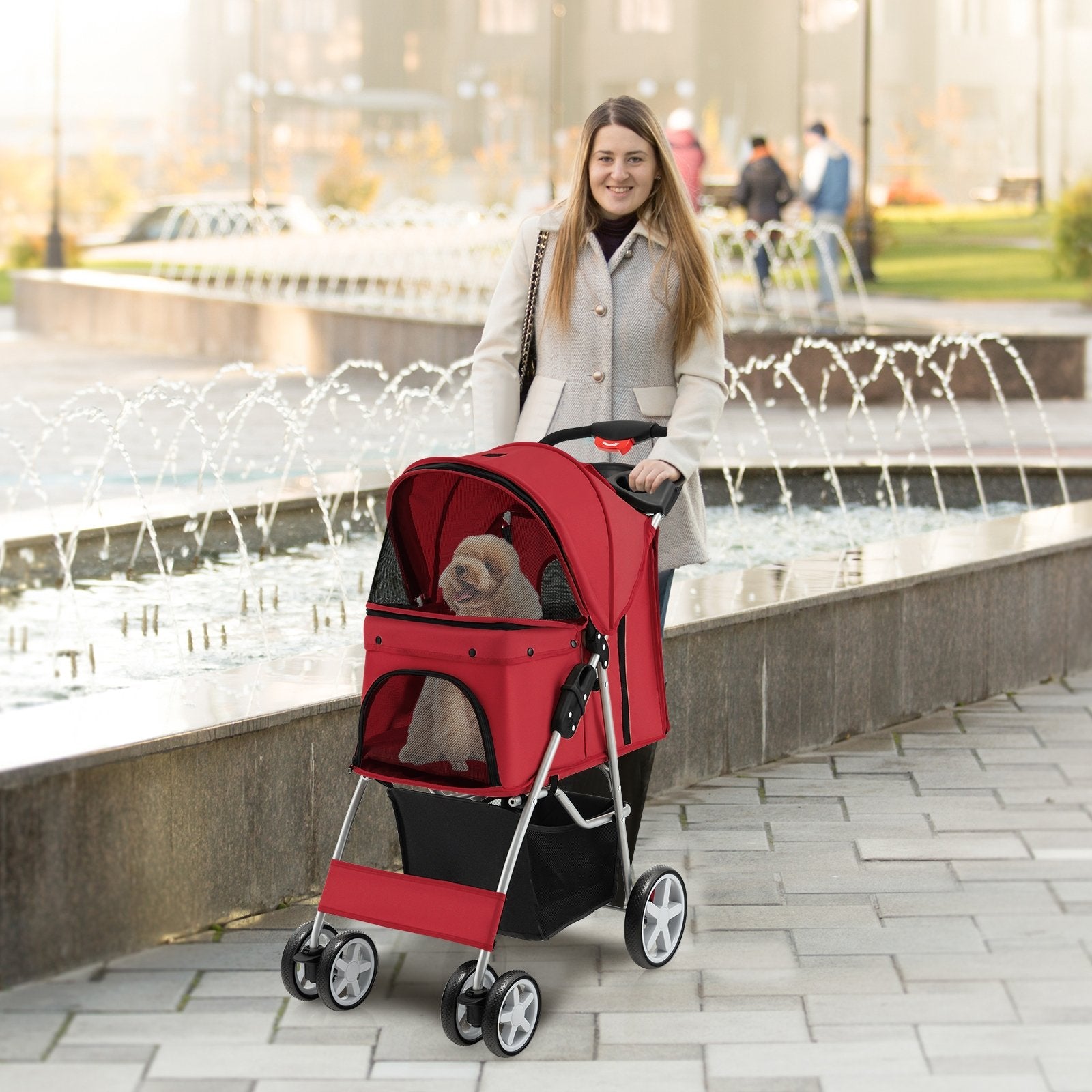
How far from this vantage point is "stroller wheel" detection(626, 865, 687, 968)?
3844 mm

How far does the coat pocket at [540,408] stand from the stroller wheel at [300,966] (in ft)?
3.93

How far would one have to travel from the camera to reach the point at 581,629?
3.53 m

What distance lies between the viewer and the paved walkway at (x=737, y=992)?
11.2 feet

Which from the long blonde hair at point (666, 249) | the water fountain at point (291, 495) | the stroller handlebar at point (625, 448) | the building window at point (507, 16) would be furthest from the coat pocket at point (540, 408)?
the building window at point (507, 16)

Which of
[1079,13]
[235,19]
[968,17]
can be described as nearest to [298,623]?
[1079,13]

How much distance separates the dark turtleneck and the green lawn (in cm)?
2216

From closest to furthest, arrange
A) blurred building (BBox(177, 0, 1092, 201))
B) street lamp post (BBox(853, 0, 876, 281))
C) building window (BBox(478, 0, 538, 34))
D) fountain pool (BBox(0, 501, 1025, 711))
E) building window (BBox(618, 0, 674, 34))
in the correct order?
1. fountain pool (BBox(0, 501, 1025, 711))
2. street lamp post (BBox(853, 0, 876, 281))
3. blurred building (BBox(177, 0, 1092, 201))
4. building window (BBox(618, 0, 674, 34))
5. building window (BBox(478, 0, 538, 34))

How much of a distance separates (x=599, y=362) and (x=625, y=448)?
34cm

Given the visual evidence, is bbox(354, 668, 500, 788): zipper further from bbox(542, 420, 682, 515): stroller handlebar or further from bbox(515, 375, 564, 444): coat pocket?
bbox(515, 375, 564, 444): coat pocket

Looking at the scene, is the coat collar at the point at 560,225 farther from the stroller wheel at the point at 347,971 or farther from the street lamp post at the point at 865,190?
the street lamp post at the point at 865,190

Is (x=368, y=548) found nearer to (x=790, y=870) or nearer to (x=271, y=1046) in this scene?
(x=790, y=870)

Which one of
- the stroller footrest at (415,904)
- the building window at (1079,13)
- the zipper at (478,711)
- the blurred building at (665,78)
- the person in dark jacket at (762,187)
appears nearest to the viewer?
the zipper at (478,711)

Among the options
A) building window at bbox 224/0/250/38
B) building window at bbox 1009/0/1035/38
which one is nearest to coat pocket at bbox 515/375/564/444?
building window at bbox 1009/0/1035/38

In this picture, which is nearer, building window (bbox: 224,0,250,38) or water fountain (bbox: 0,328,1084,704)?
water fountain (bbox: 0,328,1084,704)
